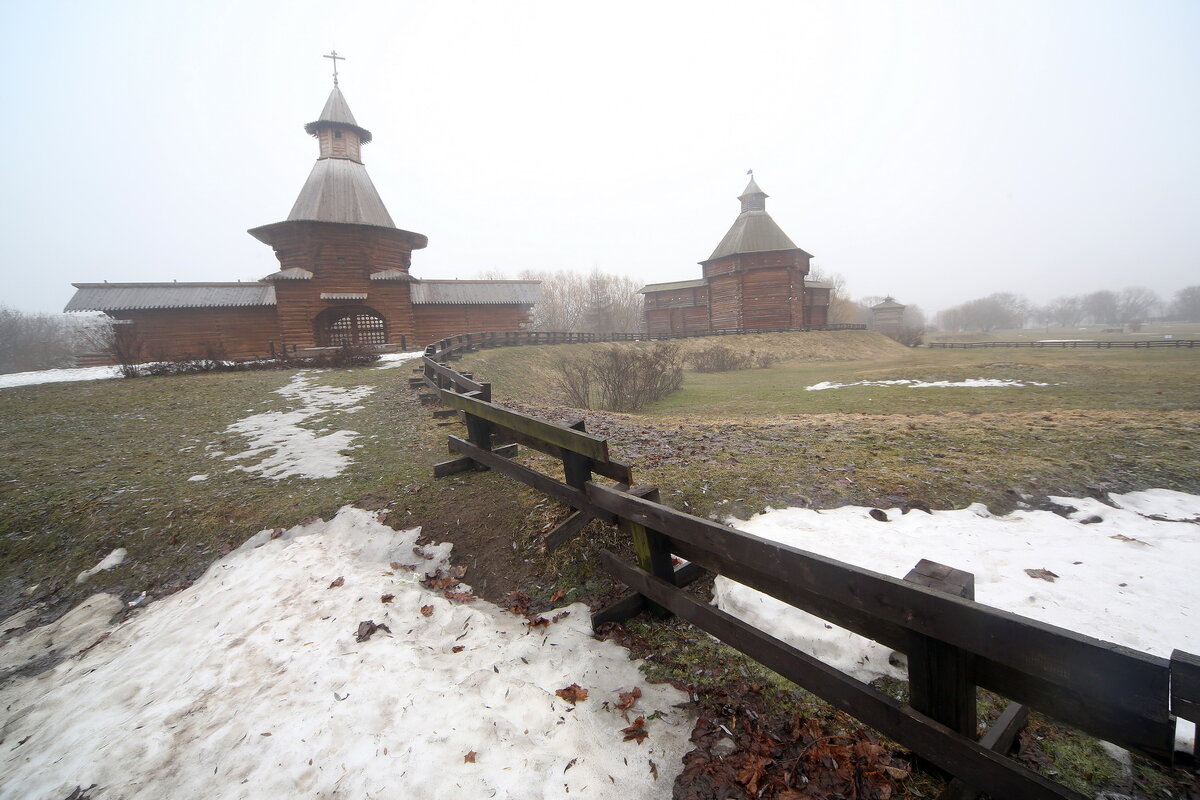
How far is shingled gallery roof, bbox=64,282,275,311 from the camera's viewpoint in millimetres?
26672

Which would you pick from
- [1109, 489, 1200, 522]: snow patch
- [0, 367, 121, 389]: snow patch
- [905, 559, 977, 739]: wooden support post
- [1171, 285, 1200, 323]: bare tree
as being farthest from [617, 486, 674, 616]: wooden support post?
[1171, 285, 1200, 323]: bare tree

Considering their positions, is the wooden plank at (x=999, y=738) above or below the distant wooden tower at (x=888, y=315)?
→ below

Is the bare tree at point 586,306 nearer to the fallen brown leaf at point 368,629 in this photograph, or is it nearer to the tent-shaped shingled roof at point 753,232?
the tent-shaped shingled roof at point 753,232

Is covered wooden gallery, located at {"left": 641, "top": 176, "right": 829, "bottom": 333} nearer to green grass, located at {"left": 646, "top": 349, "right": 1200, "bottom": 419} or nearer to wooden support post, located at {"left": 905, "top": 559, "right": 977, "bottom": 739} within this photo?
green grass, located at {"left": 646, "top": 349, "right": 1200, "bottom": 419}

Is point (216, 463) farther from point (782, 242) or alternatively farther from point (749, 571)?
point (782, 242)

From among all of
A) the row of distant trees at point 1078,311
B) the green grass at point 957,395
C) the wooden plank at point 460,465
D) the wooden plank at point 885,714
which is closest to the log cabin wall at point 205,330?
the green grass at point 957,395

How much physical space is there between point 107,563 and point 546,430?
16.9ft

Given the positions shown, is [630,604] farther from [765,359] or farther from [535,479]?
[765,359]

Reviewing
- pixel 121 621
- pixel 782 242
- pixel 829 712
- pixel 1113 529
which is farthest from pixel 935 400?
pixel 782 242

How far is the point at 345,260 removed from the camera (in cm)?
2811

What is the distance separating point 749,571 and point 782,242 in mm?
48520

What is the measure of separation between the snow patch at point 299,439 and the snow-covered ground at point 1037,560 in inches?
251

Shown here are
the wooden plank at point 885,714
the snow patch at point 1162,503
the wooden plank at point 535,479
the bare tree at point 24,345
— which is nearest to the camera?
the wooden plank at point 885,714

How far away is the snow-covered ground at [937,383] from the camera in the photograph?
16.5m
